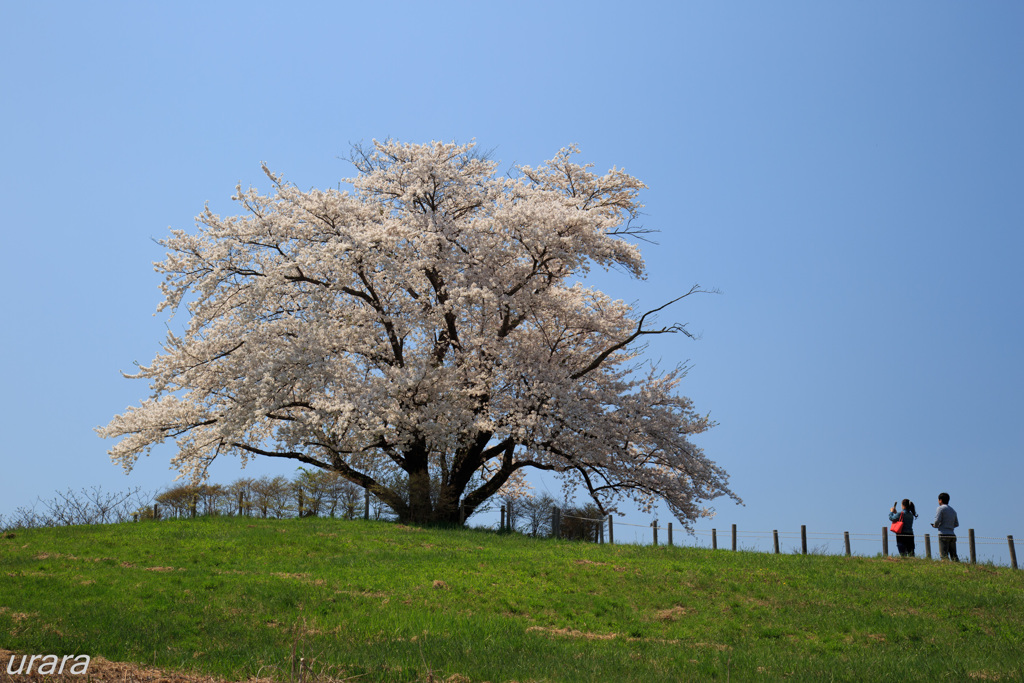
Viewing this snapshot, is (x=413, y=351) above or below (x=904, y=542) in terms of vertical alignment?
A: above

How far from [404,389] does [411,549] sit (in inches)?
211

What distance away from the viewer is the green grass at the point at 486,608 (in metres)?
11.0

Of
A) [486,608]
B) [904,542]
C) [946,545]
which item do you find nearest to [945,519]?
[946,545]

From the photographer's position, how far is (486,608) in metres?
14.8

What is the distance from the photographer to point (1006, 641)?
13648 millimetres

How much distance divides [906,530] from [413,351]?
15918 mm

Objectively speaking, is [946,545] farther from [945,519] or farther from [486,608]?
[486,608]

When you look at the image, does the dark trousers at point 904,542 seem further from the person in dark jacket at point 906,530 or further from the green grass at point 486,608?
the green grass at point 486,608

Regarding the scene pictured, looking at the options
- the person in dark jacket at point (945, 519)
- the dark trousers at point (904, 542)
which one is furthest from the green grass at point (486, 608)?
the dark trousers at point (904, 542)

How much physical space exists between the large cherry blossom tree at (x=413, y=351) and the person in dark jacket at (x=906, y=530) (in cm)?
555

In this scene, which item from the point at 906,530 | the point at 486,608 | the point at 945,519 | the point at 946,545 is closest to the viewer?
the point at 486,608

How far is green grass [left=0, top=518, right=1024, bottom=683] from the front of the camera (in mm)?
10984

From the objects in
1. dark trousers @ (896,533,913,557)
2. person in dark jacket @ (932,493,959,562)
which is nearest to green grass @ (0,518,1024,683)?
person in dark jacket @ (932,493,959,562)

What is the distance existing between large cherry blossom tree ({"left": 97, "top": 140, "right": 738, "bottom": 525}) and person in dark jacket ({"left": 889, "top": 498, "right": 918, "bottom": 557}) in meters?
5.55
